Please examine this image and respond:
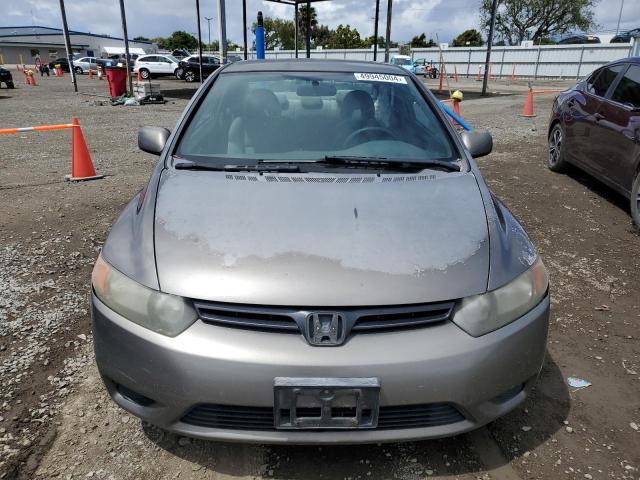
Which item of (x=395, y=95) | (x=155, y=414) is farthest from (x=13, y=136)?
(x=155, y=414)

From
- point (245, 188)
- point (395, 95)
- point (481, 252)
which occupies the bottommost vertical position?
point (481, 252)

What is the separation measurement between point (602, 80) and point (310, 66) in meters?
4.54

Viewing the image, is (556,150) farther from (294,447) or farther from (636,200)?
(294,447)

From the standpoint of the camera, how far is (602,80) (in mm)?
5961

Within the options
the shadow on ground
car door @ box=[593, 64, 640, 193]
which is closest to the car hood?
the shadow on ground

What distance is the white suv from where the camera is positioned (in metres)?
34.2

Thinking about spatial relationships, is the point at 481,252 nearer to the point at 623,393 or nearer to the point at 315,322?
the point at 315,322

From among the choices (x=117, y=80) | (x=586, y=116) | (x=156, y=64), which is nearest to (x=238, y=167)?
(x=586, y=116)

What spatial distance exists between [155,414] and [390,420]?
853 millimetres

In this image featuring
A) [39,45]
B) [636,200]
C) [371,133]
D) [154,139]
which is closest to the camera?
[371,133]

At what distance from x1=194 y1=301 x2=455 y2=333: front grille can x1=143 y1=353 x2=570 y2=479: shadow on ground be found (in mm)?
692

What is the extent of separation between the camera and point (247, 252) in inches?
71.6

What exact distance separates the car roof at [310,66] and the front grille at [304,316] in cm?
198

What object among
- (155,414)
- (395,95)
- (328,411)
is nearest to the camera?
(328,411)
